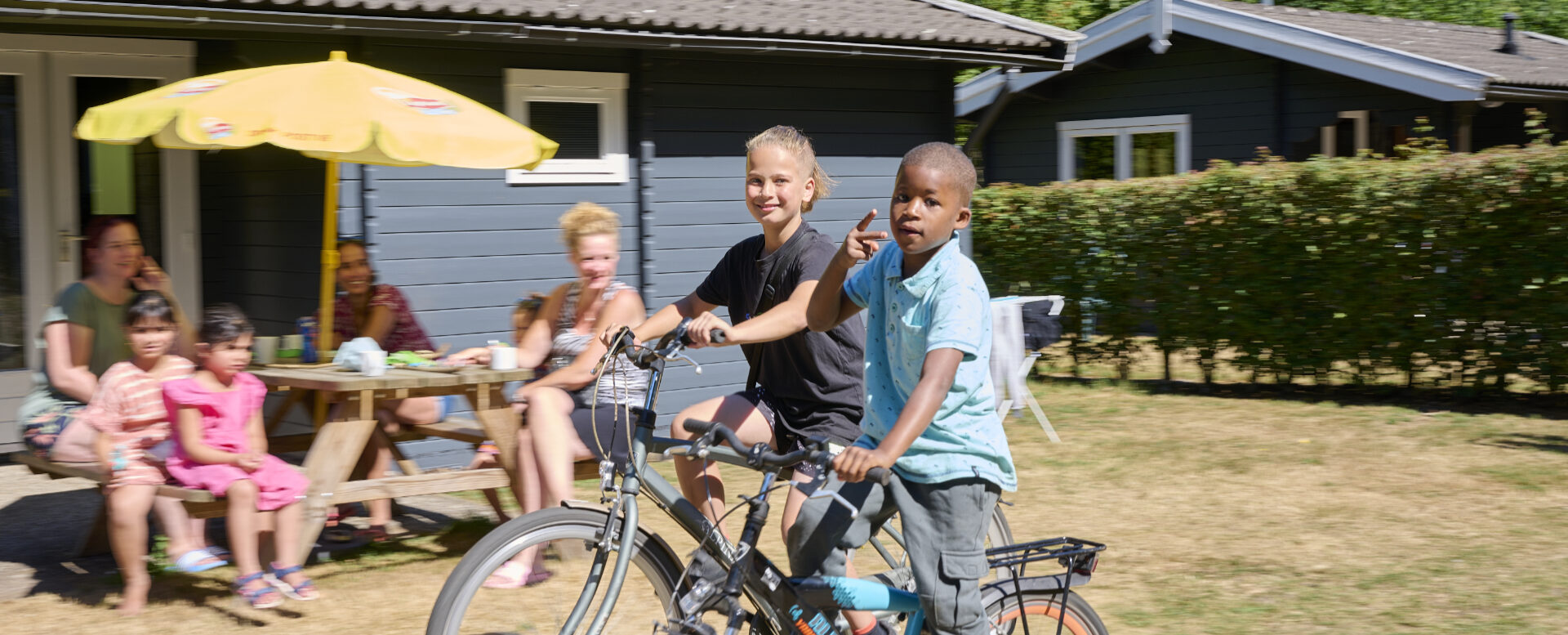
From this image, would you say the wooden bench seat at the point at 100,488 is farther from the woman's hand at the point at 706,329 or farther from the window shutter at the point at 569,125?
the window shutter at the point at 569,125

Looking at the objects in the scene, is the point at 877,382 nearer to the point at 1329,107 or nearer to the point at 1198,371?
the point at 1198,371

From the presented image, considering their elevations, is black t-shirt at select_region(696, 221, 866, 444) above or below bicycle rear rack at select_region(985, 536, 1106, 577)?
above

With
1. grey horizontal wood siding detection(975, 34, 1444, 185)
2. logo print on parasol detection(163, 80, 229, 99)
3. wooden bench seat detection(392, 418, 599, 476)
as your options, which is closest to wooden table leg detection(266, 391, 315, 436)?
wooden bench seat detection(392, 418, 599, 476)

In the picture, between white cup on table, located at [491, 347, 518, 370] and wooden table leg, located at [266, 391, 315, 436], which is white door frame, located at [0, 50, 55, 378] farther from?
white cup on table, located at [491, 347, 518, 370]

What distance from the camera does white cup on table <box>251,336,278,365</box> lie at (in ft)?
20.6

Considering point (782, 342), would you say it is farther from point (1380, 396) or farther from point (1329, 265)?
point (1380, 396)

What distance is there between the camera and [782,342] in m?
3.99

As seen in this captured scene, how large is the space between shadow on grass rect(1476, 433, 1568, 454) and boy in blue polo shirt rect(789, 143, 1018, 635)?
6223 mm

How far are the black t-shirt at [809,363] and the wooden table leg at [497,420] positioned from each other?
1984 mm

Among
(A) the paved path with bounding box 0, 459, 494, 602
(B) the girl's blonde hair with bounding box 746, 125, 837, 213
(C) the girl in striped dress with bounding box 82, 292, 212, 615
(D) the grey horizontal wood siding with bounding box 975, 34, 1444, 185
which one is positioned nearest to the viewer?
(B) the girl's blonde hair with bounding box 746, 125, 837, 213

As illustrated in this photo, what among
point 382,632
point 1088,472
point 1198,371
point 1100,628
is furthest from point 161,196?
point 1198,371

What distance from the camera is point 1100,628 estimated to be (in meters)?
3.65

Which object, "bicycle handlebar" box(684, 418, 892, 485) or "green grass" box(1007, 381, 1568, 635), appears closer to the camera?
"bicycle handlebar" box(684, 418, 892, 485)

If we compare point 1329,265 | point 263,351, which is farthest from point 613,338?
point 1329,265
